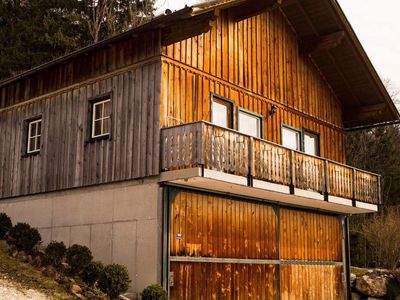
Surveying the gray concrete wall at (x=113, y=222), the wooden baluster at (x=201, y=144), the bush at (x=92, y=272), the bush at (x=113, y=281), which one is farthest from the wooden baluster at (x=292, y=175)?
the bush at (x=92, y=272)

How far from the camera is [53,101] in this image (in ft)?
64.9

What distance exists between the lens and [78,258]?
1529cm

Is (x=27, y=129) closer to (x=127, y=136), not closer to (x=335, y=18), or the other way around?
Answer: (x=127, y=136)

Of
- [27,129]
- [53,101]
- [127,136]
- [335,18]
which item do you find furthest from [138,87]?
[335,18]

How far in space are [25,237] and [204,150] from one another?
6079 mm

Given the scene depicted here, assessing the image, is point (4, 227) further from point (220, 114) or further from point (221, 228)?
point (220, 114)

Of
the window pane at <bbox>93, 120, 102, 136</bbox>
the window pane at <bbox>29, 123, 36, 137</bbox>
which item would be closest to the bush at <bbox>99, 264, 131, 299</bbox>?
the window pane at <bbox>93, 120, 102, 136</bbox>

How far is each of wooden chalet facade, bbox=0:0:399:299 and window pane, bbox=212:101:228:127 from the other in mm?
45

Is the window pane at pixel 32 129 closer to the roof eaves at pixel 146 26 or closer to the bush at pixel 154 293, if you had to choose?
the roof eaves at pixel 146 26

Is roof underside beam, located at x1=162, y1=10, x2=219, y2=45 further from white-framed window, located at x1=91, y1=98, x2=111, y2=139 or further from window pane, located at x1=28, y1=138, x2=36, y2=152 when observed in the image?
window pane, located at x1=28, y1=138, x2=36, y2=152

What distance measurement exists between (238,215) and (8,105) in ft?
31.9

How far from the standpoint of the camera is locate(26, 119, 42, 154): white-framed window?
2030 cm

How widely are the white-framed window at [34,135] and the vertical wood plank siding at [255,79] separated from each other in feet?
20.2

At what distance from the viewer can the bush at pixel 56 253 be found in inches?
622
